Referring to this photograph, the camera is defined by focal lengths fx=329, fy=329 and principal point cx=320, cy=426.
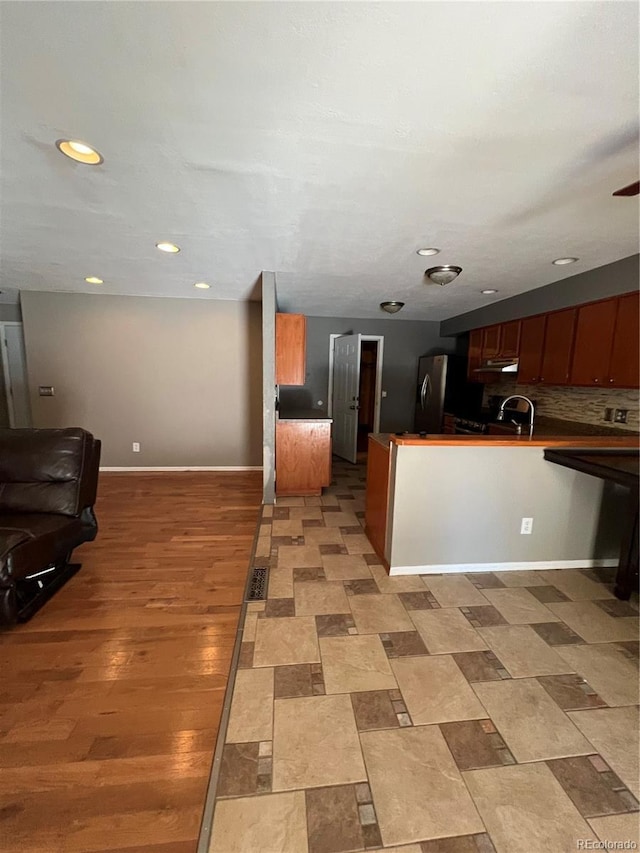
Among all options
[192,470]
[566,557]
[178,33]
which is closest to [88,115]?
[178,33]

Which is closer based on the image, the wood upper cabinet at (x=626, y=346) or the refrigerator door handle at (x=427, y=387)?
the wood upper cabinet at (x=626, y=346)

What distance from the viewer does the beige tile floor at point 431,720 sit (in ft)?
3.41

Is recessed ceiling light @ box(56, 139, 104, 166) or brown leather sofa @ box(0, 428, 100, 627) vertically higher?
recessed ceiling light @ box(56, 139, 104, 166)

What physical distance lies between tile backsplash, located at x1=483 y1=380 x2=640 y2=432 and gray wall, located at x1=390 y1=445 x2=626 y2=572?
3.09 ft

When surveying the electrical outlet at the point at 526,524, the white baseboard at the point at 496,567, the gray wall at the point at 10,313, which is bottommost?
the white baseboard at the point at 496,567

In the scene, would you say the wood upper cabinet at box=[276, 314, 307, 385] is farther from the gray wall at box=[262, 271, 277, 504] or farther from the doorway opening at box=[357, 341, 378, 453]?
the doorway opening at box=[357, 341, 378, 453]

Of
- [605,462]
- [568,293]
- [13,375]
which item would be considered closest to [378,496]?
[605,462]

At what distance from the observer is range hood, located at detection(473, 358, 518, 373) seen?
3816mm

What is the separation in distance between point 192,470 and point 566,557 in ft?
14.1

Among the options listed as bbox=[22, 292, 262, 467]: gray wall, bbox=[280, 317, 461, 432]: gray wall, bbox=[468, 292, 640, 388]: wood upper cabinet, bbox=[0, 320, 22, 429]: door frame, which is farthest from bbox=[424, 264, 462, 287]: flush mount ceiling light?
bbox=[0, 320, 22, 429]: door frame

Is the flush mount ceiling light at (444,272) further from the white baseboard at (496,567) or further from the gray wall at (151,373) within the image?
the gray wall at (151,373)

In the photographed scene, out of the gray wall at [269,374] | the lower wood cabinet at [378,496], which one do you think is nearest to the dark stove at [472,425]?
the lower wood cabinet at [378,496]

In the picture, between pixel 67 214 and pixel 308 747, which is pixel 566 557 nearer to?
pixel 308 747

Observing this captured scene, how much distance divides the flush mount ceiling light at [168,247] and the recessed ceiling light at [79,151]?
40.1 inches
